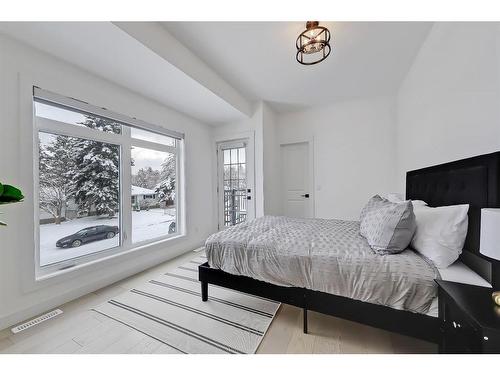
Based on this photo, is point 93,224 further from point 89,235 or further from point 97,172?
point 97,172

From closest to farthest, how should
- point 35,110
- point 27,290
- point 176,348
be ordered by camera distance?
point 176,348 → point 27,290 → point 35,110

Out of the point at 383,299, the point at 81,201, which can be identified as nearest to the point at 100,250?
the point at 81,201

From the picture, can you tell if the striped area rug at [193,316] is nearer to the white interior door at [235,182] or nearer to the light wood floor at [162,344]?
the light wood floor at [162,344]

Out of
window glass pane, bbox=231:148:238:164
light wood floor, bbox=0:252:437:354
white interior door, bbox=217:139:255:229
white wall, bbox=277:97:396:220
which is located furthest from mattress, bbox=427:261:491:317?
window glass pane, bbox=231:148:238:164

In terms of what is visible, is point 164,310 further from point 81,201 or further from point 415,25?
point 415,25

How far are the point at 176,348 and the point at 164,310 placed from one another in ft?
1.66

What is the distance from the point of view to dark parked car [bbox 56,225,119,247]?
2.12m

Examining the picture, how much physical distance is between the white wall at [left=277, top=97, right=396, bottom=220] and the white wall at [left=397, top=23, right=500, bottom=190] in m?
0.85

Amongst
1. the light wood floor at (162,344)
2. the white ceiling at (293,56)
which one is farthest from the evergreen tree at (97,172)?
the white ceiling at (293,56)

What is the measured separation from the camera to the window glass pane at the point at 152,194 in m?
2.77

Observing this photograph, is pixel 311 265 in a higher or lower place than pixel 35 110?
lower

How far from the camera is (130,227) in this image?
2.65 meters

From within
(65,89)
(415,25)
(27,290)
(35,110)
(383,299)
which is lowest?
(27,290)

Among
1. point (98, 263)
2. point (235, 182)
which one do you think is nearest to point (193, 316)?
point (98, 263)
